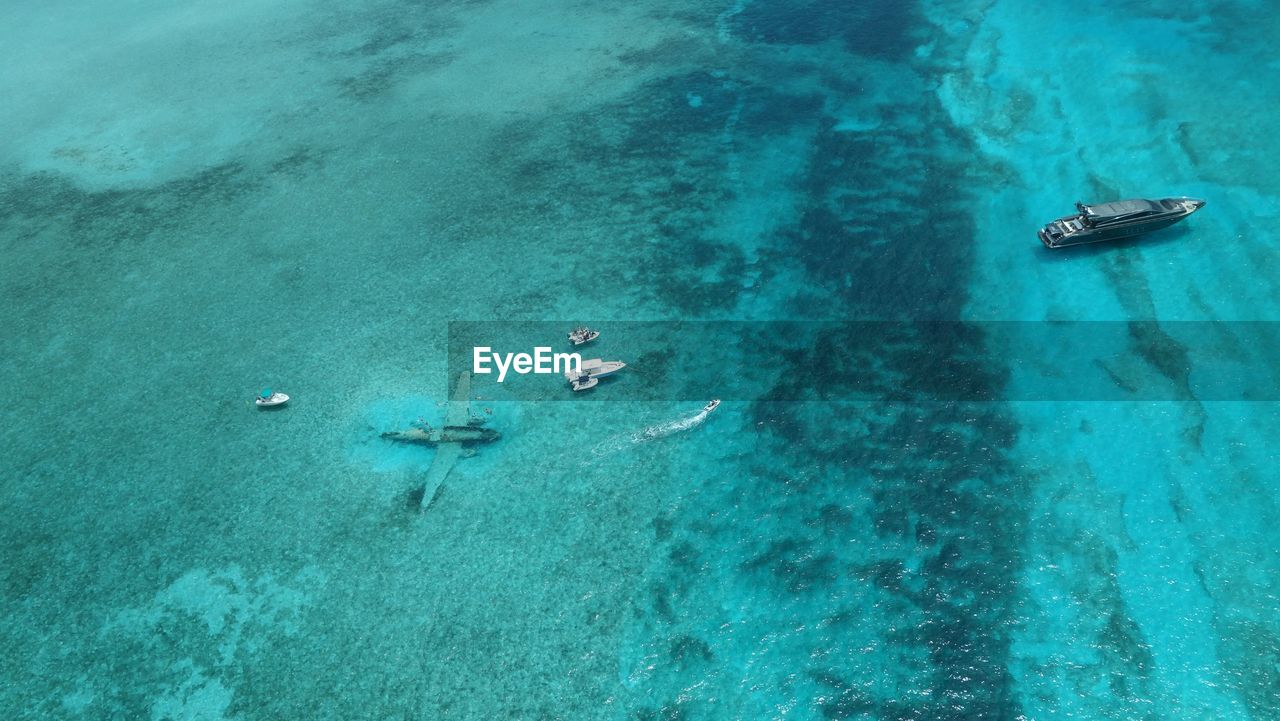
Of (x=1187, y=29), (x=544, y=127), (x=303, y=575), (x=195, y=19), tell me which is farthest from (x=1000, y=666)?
(x=195, y=19)

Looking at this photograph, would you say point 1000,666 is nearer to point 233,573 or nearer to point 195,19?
point 233,573

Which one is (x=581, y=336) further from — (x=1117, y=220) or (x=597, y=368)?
(x=1117, y=220)

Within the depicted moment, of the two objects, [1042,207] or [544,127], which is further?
[544,127]

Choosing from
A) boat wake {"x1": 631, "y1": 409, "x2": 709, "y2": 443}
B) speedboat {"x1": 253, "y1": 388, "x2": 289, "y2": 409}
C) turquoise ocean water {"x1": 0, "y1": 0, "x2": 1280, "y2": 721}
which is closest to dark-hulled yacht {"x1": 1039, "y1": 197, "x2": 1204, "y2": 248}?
turquoise ocean water {"x1": 0, "y1": 0, "x2": 1280, "y2": 721}

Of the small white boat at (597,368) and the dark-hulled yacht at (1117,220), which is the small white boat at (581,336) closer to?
the small white boat at (597,368)

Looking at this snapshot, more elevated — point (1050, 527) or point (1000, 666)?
point (1050, 527)

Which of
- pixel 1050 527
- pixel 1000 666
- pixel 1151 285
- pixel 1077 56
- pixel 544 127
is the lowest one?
pixel 1000 666

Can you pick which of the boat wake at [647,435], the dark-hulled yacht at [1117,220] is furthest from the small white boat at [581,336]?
the dark-hulled yacht at [1117,220]
